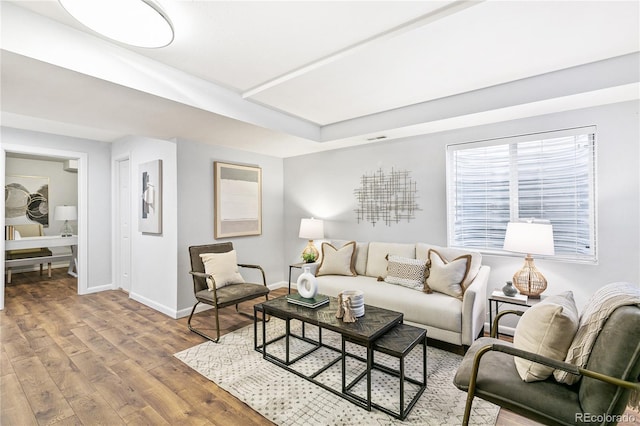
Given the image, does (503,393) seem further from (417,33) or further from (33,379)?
(33,379)

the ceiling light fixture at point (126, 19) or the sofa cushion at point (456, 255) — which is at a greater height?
the ceiling light fixture at point (126, 19)

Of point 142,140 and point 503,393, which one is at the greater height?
point 142,140

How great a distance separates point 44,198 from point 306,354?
709 centimetres

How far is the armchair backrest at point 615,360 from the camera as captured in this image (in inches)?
47.9

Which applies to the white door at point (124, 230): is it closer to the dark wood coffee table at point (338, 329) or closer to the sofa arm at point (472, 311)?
the dark wood coffee table at point (338, 329)

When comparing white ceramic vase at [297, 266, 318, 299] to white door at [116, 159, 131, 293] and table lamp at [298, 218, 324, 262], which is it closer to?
table lamp at [298, 218, 324, 262]

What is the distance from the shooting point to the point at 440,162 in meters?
3.61

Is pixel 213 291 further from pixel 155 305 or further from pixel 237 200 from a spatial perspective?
pixel 237 200

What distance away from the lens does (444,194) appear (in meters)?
3.59

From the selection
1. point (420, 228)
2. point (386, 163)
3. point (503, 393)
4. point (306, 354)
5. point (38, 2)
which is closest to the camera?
point (503, 393)

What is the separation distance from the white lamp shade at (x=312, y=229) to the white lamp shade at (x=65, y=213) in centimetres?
546

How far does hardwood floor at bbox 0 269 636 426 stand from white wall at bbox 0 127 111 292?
88 cm

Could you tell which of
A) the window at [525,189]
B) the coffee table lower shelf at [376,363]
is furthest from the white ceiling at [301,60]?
the coffee table lower shelf at [376,363]

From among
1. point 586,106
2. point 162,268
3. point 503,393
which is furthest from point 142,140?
point 586,106
